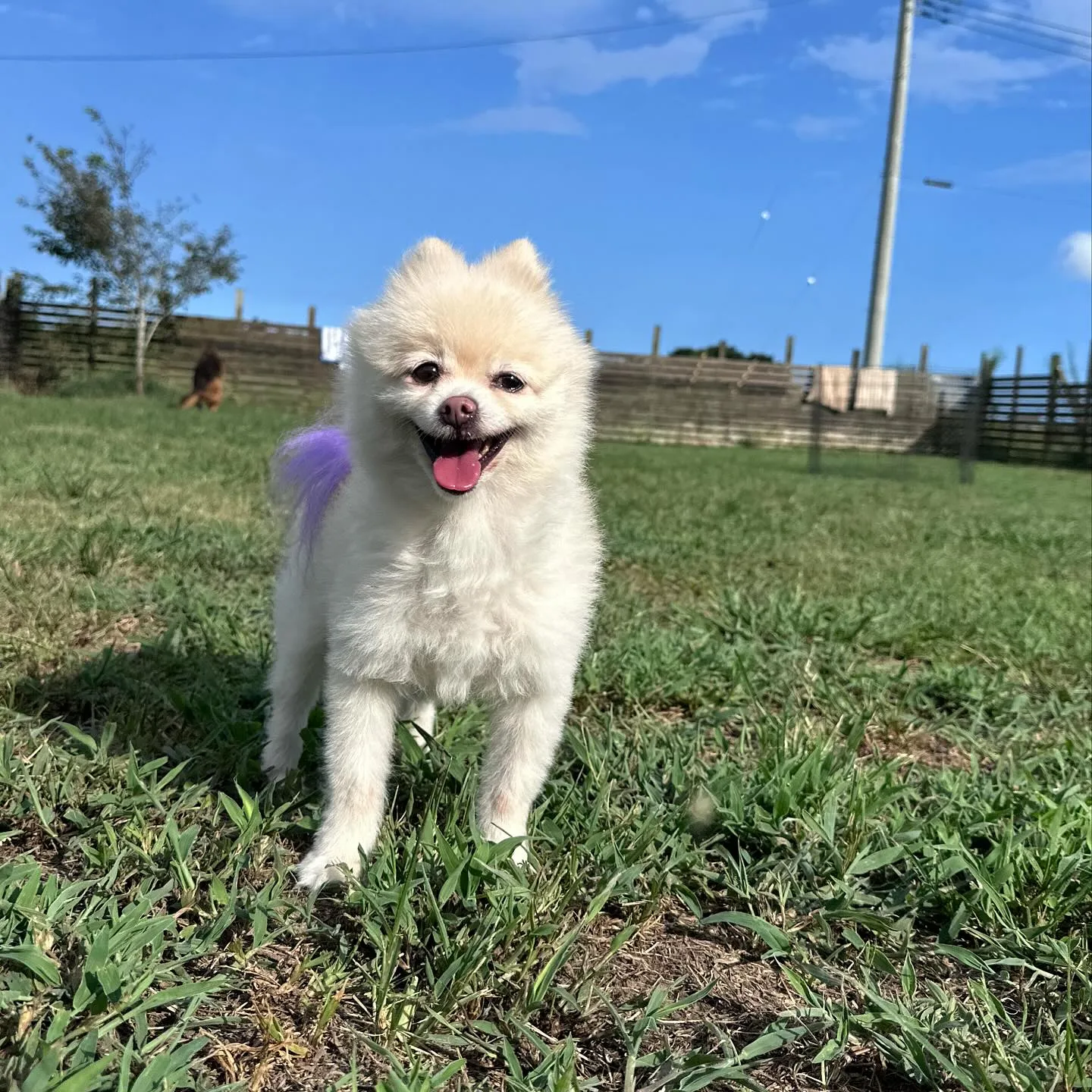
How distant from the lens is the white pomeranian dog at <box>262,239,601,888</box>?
1.75m

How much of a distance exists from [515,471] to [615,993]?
1016mm

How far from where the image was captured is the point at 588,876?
1812 mm

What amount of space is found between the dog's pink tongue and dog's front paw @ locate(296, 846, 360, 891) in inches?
31.0

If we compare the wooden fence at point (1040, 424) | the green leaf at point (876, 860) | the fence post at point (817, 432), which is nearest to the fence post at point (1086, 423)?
the wooden fence at point (1040, 424)

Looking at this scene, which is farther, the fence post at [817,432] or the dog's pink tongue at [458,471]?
the fence post at [817,432]

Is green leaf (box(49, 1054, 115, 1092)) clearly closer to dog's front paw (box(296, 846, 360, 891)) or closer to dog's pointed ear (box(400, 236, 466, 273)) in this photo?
dog's front paw (box(296, 846, 360, 891))

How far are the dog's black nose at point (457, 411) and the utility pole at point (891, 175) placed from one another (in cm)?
2024

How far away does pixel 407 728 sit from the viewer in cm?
217

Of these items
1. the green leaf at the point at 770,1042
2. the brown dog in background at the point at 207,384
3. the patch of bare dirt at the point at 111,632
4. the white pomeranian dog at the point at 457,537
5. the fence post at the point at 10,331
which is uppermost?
the fence post at the point at 10,331

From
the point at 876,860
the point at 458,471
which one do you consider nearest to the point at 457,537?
the point at 458,471

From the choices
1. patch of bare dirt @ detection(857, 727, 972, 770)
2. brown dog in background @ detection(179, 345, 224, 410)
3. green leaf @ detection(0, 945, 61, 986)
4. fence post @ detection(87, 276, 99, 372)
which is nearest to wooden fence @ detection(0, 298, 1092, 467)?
fence post @ detection(87, 276, 99, 372)

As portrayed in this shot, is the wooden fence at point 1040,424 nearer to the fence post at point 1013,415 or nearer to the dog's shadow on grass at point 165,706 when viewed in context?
the fence post at point 1013,415

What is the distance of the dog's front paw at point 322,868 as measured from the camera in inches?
67.3

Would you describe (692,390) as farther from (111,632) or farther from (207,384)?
(111,632)
